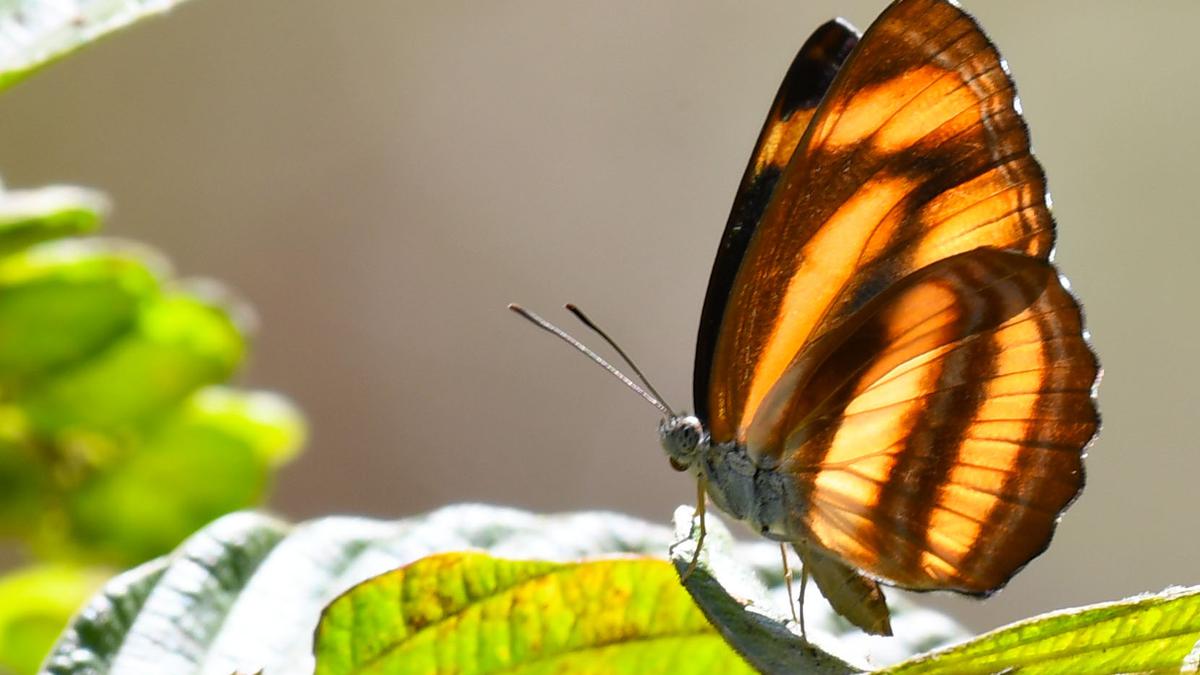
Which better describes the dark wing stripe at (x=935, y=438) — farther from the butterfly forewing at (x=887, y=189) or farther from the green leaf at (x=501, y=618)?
the green leaf at (x=501, y=618)

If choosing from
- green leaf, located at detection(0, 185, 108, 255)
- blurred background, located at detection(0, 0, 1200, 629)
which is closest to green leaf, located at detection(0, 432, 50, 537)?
green leaf, located at detection(0, 185, 108, 255)

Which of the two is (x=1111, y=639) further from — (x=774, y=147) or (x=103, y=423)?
(x=103, y=423)

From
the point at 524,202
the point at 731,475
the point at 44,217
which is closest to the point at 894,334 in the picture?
the point at 731,475

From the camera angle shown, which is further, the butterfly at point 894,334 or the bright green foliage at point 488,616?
the butterfly at point 894,334

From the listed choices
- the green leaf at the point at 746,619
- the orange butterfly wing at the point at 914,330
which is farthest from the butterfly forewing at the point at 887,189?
the green leaf at the point at 746,619

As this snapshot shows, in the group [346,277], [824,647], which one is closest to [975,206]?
[824,647]

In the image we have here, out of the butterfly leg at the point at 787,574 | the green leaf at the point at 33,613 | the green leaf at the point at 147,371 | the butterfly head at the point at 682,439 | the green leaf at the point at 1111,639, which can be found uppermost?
the green leaf at the point at 147,371

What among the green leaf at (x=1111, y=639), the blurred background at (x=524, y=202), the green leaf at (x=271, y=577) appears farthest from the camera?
the blurred background at (x=524, y=202)

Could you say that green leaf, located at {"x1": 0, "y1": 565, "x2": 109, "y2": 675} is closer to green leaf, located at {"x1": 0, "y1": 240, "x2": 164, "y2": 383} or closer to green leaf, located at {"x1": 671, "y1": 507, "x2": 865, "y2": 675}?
green leaf, located at {"x1": 0, "y1": 240, "x2": 164, "y2": 383}

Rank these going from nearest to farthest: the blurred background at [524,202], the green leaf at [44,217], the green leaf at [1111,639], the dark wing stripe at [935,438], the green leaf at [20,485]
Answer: the green leaf at [1111,639] < the green leaf at [44,217] < the dark wing stripe at [935,438] < the green leaf at [20,485] < the blurred background at [524,202]
